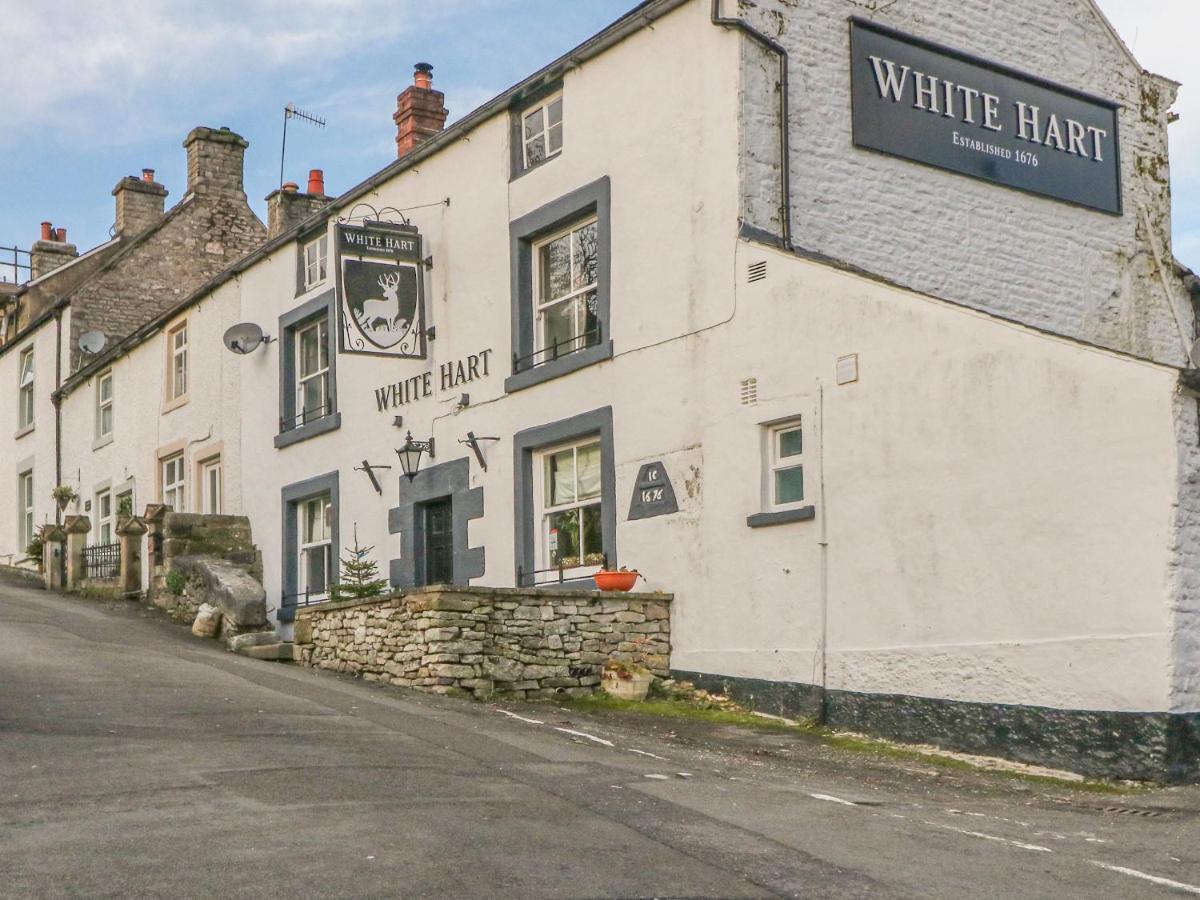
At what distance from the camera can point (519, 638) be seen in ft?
49.9

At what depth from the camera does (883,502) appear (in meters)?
13.2

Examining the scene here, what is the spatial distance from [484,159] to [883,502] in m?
7.80

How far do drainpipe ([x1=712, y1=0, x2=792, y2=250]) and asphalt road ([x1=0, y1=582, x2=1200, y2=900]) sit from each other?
5.06 meters

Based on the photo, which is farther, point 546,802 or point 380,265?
point 380,265

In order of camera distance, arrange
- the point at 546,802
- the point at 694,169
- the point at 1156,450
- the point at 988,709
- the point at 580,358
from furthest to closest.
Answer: the point at 580,358
the point at 694,169
the point at 988,709
the point at 1156,450
the point at 546,802

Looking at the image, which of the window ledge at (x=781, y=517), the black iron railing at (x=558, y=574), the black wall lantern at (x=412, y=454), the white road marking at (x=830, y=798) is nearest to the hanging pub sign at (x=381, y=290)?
the black wall lantern at (x=412, y=454)

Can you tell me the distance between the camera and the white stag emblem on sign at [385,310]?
1883 centimetres

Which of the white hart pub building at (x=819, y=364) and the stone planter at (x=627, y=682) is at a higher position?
the white hart pub building at (x=819, y=364)

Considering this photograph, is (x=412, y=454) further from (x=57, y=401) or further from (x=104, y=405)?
(x=57, y=401)

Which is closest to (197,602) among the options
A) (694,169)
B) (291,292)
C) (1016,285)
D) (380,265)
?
(291,292)

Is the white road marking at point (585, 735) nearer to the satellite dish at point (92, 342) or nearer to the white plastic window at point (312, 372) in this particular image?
the white plastic window at point (312, 372)

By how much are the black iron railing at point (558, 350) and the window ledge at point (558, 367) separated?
105 mm

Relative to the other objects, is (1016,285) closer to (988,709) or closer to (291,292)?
(988,709)

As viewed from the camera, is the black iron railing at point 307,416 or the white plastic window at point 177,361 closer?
the black iron railing at point 307,416
